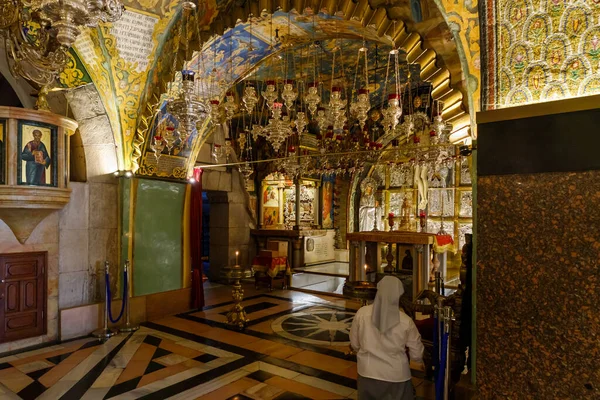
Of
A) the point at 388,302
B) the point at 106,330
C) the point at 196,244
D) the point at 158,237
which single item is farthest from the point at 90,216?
the point at 388,302

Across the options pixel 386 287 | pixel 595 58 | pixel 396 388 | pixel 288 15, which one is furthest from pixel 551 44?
pixel 288 15

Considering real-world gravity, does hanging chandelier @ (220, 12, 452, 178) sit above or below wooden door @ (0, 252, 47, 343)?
above

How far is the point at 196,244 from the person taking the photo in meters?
7.95

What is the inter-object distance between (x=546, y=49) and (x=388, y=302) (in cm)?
192

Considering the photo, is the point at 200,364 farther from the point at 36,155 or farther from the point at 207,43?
the point at 207,43

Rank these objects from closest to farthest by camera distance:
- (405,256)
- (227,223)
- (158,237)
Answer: (158,237) → (405,256) → (227,223)

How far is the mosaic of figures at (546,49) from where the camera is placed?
2309 millimetres

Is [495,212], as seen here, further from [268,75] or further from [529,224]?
[268,75]

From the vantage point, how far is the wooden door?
5227 millimetres

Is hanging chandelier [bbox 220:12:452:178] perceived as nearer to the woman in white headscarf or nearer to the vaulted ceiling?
the vaulted ceiling

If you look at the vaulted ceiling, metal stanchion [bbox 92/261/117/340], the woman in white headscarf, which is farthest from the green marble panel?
the woman in white headscarf

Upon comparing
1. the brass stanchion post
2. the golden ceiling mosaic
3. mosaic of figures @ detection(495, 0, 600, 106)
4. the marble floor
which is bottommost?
the marble floor

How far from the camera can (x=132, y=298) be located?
655 centimetres

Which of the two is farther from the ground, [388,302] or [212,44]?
[212,44]
